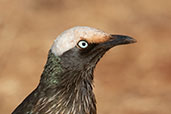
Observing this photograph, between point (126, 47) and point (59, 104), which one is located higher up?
point (126, 47)

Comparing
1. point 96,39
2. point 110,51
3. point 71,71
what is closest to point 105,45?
point 96,39

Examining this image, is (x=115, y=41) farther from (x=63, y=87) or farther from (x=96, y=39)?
(x=63, y=87)

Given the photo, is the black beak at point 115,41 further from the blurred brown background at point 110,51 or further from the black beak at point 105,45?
the blurred brown background at point 110,51

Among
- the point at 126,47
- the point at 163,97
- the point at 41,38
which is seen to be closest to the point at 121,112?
the point at 163,97

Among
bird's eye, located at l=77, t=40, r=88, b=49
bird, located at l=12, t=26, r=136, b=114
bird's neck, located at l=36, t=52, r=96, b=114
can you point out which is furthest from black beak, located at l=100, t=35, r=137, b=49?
bird's neck, located at l=36, t=52, r=96, b=114

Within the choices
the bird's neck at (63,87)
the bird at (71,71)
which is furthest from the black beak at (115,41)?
the bird's neck at (63,87)

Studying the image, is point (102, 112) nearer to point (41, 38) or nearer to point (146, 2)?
point (41, 38)
